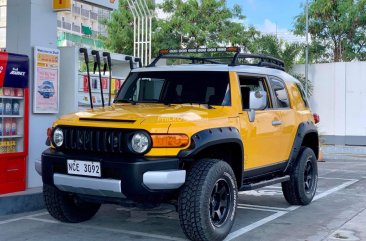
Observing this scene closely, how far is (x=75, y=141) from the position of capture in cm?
512

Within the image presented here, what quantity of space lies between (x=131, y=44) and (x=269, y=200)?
16088mm

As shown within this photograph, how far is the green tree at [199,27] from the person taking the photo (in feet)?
73.2

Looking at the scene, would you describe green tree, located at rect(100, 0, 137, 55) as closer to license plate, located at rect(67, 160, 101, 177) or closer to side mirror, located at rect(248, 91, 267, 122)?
side mirror, located at rect(248, 91, 267, 122)

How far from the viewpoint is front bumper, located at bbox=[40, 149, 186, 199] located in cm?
463

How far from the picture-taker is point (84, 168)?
195 inches

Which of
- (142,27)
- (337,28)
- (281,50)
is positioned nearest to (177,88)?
(142,27)

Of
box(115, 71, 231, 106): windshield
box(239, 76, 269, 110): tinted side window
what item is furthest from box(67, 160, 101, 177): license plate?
box(239, 76, 269, 110): tinted side window

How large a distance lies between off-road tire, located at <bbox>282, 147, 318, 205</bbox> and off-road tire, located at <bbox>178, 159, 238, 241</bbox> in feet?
6.88

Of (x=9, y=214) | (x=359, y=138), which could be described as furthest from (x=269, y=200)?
(x=359, y=138)

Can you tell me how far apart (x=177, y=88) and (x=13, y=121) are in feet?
9.27

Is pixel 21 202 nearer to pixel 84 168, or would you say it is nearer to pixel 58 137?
pixel 58 137

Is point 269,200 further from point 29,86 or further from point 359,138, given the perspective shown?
point 359,138

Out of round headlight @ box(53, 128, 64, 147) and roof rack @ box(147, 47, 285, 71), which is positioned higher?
roof rack @ box(147, 47, 285, 71)

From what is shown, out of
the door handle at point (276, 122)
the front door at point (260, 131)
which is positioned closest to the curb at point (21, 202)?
the front door at point (260, 131)
